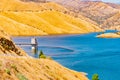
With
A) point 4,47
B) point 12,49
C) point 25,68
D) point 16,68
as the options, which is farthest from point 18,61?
point 12,49

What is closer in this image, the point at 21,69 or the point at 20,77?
the point at 20,77

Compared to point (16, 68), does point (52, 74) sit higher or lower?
lower

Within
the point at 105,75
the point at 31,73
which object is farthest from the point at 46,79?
the point at 105,75

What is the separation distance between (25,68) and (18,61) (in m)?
1.45

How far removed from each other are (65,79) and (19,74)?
13.7 metres

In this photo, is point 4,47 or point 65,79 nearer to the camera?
point 65,79

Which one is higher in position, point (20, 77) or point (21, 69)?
point (20, 77)

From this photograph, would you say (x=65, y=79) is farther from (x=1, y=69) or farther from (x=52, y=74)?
(x=1, y=69)

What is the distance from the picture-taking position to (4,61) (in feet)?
102

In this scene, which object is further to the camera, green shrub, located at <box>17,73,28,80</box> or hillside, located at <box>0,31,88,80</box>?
green shrub, located at <box>17,73,28,80</box>

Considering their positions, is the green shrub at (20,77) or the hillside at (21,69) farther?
the green shrub at (20,77)

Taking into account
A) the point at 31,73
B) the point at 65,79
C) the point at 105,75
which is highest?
the point at 31,73

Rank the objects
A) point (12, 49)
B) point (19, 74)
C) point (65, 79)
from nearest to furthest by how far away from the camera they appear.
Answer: point (19, 74), point (65, 79), point (12, 49)

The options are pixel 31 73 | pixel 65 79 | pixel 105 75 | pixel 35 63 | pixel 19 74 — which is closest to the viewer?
pixel 19 74
